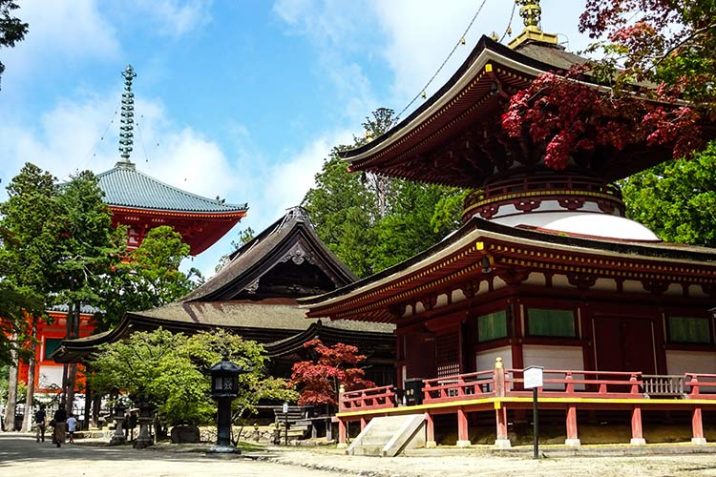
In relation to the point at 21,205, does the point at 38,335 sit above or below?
below

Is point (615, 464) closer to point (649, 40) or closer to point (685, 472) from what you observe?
point (685, 472)

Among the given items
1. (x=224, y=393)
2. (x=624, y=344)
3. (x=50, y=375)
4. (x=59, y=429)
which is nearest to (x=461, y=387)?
(x=624, y=344)

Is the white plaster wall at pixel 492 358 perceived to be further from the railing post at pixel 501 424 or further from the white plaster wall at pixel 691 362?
the white plaster wall at pixel 691 362

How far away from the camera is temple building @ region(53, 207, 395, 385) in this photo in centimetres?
3159

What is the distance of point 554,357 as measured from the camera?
67.2 feet

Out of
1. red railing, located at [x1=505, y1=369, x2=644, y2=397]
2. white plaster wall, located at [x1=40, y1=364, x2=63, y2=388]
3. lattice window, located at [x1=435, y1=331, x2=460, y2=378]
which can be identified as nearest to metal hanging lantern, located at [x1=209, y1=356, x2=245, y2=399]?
lattice window, located at [x1=435, y1=331, x2=460, y2=378]

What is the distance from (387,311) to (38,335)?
3280 centimetres

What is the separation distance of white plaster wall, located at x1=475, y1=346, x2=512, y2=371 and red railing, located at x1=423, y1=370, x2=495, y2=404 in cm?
28

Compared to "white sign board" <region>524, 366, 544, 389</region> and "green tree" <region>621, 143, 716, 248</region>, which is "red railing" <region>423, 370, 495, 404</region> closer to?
"white sign board" <region>524, 366, 544, 389</region>

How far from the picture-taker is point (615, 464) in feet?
46.0

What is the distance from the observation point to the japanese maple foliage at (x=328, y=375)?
29.0m

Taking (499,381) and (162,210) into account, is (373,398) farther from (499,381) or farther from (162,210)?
(162,210)

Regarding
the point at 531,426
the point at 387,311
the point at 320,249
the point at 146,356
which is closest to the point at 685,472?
the point at 531,426

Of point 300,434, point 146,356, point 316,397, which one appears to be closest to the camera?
point 146,356
